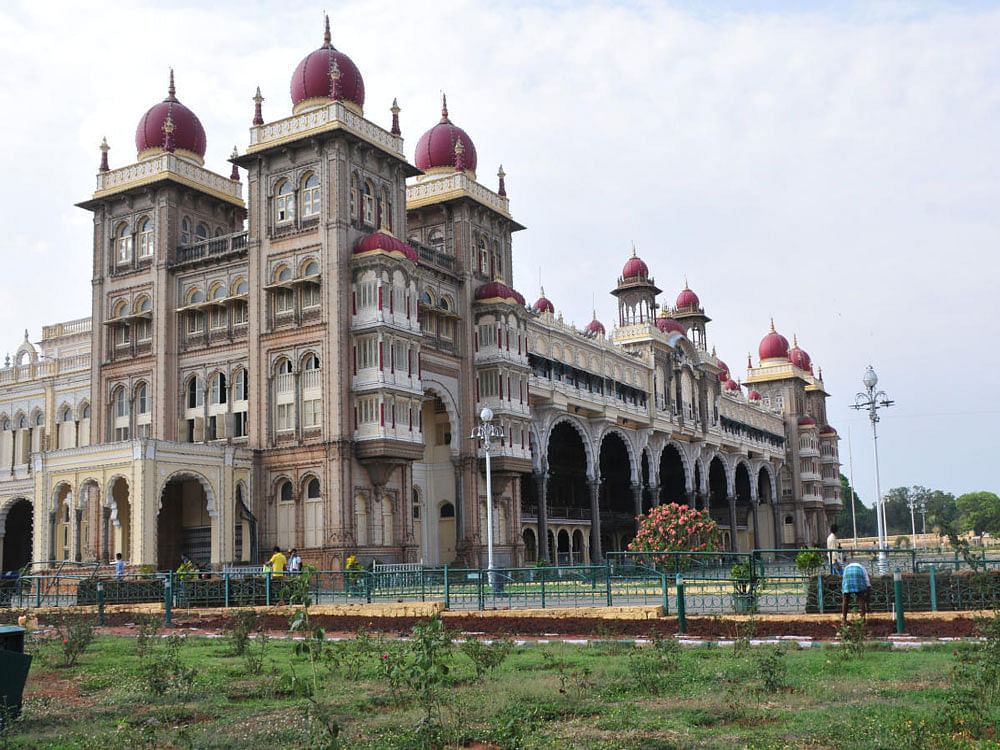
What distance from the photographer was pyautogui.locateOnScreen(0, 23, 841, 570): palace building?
39.6 meters

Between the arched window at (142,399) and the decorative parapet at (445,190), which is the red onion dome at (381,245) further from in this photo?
the arched window at (142,399)

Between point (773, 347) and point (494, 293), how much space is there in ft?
174

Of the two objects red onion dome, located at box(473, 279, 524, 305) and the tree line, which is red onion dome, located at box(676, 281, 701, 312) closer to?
red onion dome, located at box(473, 279, 524, 305)

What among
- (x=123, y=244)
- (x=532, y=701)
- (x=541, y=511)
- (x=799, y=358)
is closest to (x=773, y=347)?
(x=799, y=358)

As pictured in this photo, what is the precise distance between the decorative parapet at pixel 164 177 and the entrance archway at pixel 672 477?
4023 centimetres

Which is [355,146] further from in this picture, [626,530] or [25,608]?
[626,530]

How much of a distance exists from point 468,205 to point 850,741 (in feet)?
134

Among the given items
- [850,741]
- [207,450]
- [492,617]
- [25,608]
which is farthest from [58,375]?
[850,741]

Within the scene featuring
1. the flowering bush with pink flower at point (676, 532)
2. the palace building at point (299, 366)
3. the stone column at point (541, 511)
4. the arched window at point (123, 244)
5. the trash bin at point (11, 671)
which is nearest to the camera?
the trash bin at point (11, 671)

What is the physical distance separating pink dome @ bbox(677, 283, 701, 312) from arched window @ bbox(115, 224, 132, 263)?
171 ft

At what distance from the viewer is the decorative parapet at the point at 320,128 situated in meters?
40.6

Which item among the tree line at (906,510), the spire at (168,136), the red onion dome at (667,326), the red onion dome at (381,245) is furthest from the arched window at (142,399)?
the tree line at (906,510)

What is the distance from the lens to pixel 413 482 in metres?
45.5

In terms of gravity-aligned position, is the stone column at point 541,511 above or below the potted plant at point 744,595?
above
